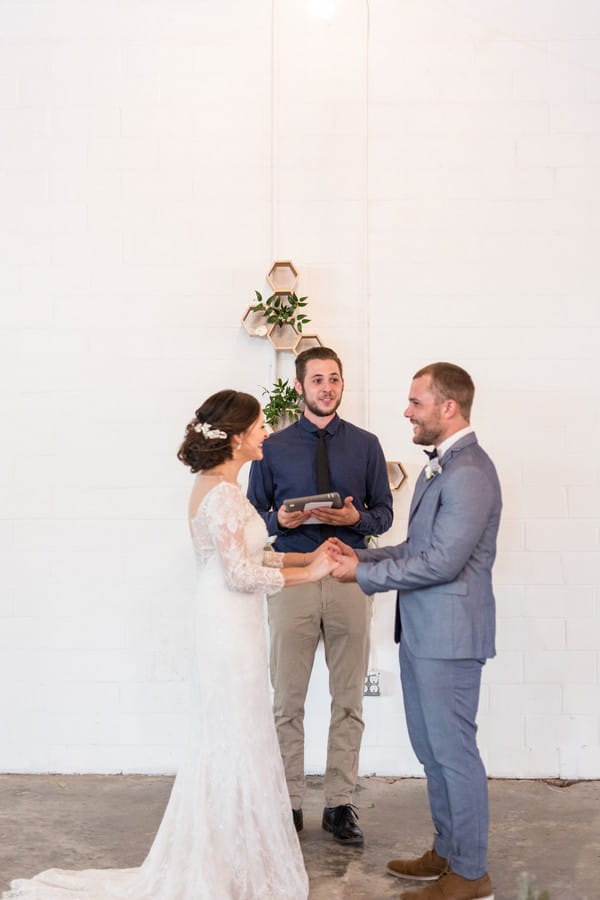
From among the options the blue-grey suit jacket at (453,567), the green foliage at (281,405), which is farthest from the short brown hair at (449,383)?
the green foliage at (281,405)

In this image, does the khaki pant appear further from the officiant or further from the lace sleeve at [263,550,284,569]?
the lace sleeve at [263,550,284,569]

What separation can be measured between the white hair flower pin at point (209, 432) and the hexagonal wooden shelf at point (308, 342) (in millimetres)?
1403

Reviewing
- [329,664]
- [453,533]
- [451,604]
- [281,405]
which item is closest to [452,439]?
[453,533]

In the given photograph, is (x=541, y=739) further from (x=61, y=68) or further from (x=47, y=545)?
(x=61, y=68)

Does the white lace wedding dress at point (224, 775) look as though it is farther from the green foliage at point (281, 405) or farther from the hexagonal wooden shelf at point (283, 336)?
the hexagonal wooden shelf at point (283, 336)

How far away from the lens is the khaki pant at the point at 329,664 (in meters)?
3.90

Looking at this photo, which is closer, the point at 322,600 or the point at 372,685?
the point at 322,600

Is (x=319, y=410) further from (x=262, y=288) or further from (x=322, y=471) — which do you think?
(x=262, y=288)

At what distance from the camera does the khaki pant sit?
3.90m

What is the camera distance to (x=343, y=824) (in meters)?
3.81

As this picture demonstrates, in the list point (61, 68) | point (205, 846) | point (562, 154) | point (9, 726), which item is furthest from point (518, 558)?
point (61, 68)

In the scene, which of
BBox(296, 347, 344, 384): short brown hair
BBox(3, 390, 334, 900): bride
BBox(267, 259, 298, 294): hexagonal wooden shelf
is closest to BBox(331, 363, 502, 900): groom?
BBox(3, 390, 334, 900): bride

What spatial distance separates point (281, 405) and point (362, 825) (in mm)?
1786

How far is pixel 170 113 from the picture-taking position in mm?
4684
